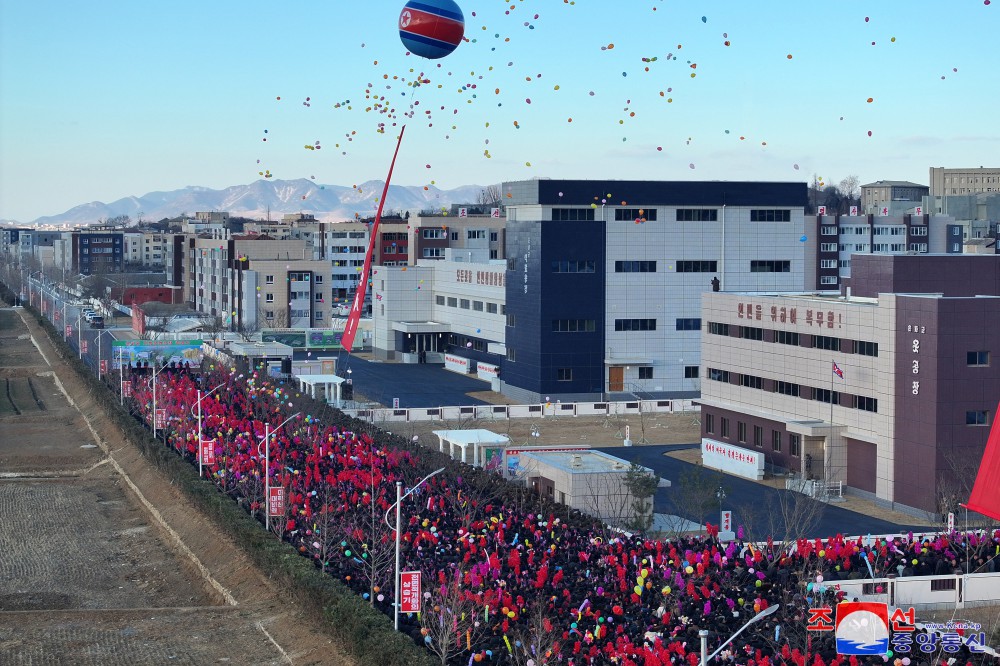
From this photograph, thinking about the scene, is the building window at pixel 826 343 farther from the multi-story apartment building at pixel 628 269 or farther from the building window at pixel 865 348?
the multi-story apartment building at pixel 628 269

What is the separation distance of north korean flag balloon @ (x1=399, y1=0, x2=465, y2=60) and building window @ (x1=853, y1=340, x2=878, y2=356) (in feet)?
50.9

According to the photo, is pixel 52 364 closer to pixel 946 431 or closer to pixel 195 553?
pixel 195 553

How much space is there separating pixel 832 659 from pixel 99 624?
1446 centimetres

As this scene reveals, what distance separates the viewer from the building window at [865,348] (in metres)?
42.6

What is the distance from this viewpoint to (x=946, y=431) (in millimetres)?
39844

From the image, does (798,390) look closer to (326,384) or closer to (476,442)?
(476,442)

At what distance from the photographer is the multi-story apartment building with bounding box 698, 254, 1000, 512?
4000 cm

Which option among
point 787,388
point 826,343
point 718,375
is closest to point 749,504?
point 826,343

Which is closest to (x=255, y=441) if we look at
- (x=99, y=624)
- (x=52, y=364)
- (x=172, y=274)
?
(x=99, y=624)

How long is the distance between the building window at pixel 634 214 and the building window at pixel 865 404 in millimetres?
25032

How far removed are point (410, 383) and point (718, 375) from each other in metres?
25.9

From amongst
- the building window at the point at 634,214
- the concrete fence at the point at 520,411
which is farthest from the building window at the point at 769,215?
the concrete fence at the point at 520,411

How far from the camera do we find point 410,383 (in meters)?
74.6

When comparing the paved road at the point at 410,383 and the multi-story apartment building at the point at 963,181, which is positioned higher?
the multi-story apartment building at the point at 963,181
